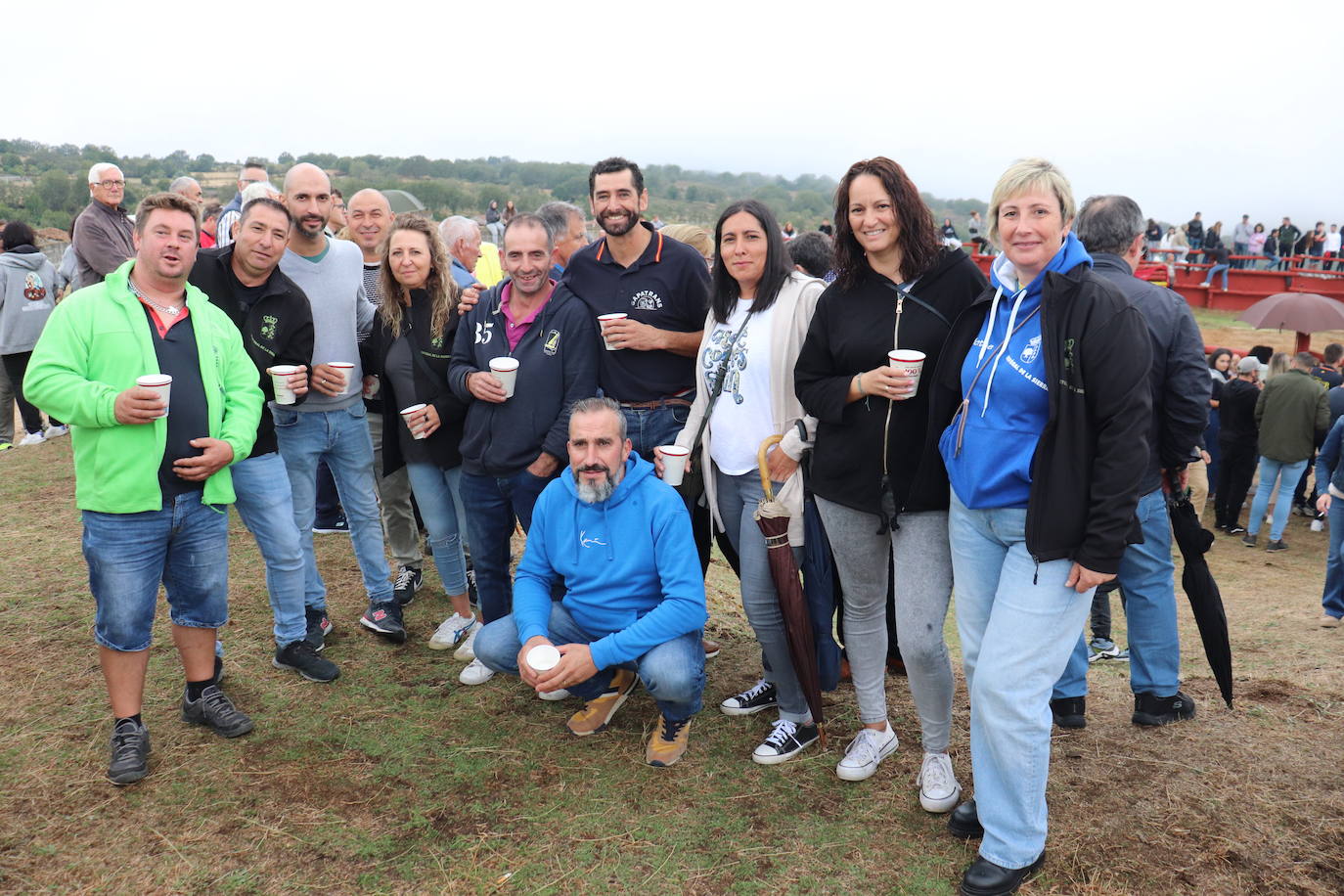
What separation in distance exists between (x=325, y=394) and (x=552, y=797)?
218cm

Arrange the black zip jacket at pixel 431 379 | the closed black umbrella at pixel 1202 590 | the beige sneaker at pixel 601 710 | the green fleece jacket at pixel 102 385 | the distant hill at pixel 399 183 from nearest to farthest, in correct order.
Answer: the green fleece jacket at pixel 102 385 < the closed black umbrella at pixel 1202 590 < the beige sneaker at pixel 601 710 < the black zip jacket at pixel 431 379 < the distant hill at pixel 399 183

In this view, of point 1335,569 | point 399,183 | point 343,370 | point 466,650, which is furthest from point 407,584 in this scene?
point 399,183

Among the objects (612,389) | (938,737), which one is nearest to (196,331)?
(612,389)

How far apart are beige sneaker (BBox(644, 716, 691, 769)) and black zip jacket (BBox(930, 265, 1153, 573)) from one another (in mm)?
1648

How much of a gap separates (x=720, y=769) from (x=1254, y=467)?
942 centimetres

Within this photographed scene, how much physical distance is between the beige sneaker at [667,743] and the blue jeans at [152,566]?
1825mm

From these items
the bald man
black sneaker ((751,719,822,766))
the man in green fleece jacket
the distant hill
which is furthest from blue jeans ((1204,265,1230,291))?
the man in green fleece jacket

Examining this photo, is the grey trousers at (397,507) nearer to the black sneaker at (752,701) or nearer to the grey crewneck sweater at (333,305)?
the grey crewneck sweater at (333,305)

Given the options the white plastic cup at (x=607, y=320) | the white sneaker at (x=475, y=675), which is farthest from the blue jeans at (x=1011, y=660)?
the white sneaker at (x=475, y=675)

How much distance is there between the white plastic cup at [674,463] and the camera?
3385 millimetres

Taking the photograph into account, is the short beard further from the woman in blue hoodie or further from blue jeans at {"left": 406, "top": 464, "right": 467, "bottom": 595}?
the woman in blue hoodie

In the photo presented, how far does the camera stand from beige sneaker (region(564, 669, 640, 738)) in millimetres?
3746

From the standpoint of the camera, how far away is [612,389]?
12.9ft

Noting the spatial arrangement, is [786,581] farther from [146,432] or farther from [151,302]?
[151,302]
